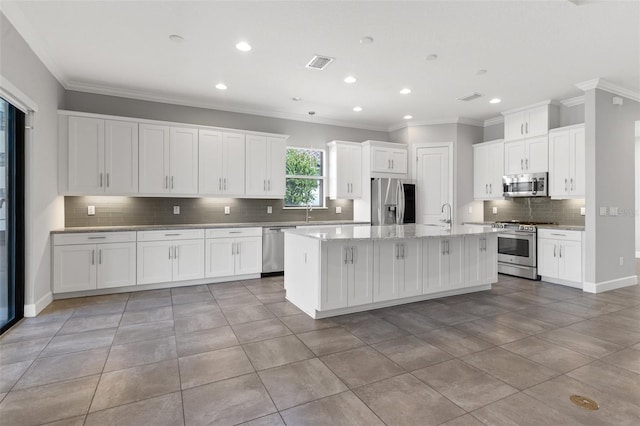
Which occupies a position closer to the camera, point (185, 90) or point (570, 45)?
point (570, 45)

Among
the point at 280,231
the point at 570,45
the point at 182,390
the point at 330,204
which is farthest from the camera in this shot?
the point at 330,204

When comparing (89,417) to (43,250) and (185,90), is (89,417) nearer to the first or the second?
(43,250)

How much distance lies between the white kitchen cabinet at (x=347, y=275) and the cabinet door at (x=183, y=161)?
2.85m

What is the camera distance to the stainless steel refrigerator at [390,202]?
251 inches

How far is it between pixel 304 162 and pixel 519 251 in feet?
13.3

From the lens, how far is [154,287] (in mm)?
4699

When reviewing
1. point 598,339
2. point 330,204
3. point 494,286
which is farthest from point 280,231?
point 598,339

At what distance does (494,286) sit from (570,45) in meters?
3.20

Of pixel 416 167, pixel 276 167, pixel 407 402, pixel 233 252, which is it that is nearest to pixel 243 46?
pixel 276 167

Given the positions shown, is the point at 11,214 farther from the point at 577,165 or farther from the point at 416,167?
the point at 577,165

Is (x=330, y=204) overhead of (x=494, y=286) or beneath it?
overhead

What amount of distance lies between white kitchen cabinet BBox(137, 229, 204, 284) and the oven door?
4.69m

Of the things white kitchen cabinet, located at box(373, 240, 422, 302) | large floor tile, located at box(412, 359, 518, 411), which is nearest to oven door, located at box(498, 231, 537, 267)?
white kitchen cabinet, located at box(373, 240, 422, 302)

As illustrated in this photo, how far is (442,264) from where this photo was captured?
4191 mm
